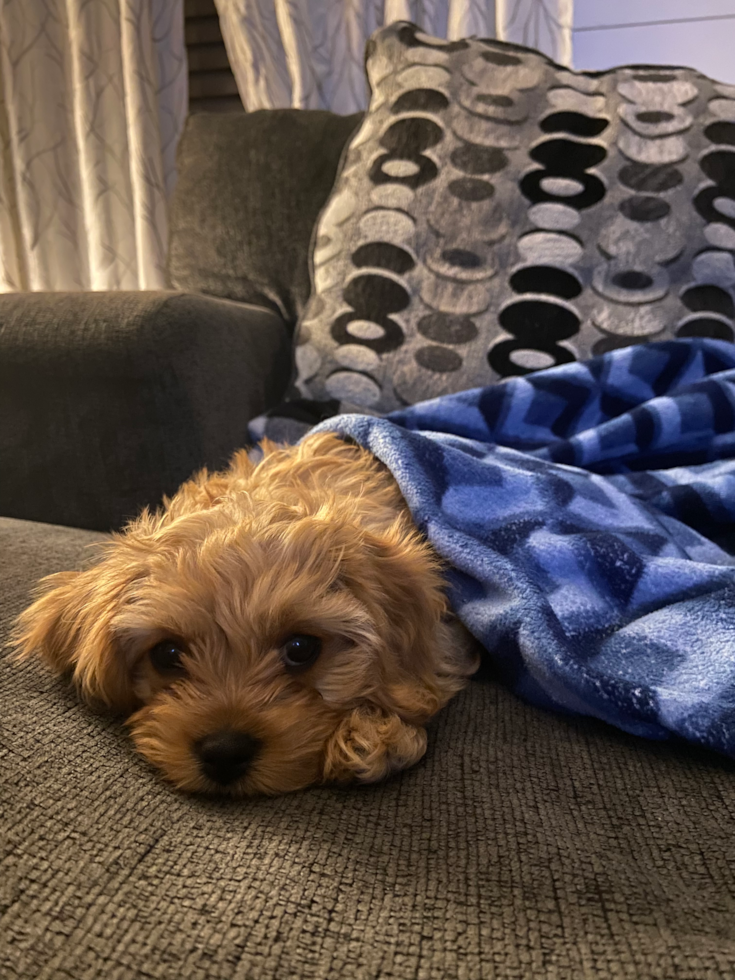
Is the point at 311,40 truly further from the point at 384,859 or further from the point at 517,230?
the point at 384,859

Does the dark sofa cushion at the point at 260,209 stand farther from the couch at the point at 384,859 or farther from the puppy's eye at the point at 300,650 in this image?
the puppy's eye at the point at 300,650

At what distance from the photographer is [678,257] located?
172 cm

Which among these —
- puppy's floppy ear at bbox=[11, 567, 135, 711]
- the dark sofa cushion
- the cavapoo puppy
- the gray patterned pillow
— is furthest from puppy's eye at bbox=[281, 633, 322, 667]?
the dark sofa cushion

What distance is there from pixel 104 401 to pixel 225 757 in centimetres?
98

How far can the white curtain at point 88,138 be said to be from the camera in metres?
3.26

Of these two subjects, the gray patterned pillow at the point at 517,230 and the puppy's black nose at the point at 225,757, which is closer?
the puppy's black nose at the point at 225,757

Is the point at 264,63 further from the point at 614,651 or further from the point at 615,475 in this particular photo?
the point at 614,651

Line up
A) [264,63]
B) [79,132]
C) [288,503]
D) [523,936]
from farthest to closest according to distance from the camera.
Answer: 1. [79,132]
2. [264,63]
3. [288,503]
4. [523,936]

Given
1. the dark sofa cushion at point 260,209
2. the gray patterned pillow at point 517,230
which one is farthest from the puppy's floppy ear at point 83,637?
the dark sofa cushion at point 260,209

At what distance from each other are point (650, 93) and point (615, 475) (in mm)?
998

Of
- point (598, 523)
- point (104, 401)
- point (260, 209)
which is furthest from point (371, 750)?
point (260, 209)

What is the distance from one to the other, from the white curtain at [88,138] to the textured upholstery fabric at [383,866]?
305cm

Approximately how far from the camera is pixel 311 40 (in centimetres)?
301

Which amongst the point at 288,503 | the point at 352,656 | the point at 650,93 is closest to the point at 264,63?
the point at 650,93
